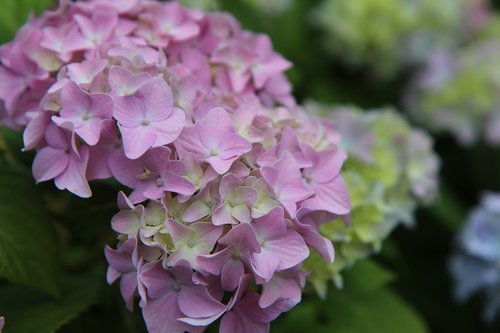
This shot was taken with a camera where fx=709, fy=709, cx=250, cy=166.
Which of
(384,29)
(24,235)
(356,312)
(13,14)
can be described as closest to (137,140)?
(24,235)

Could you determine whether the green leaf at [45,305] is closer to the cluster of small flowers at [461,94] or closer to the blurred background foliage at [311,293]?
the blurred background foliage at [311,293]

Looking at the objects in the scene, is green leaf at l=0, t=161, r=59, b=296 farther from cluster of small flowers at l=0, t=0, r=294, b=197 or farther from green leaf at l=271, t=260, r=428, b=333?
green leaf at l=271, t=260, r=428, b=333

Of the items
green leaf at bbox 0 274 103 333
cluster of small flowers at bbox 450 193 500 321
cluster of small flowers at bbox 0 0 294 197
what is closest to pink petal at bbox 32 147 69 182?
cluster of small flowers at bbox 0 0 294 197

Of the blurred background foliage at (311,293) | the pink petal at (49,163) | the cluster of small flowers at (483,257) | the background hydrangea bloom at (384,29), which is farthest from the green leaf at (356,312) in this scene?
the background hydrangea bloom at (384,29)

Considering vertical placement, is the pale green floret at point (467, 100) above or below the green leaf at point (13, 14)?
below

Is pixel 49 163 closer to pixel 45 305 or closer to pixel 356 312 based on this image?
pixel 45 305

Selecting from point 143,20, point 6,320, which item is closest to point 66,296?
point 6,320

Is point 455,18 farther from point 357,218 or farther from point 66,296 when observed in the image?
point 66,296

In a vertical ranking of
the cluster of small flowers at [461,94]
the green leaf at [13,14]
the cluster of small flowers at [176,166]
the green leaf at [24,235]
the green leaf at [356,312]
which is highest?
the cluster of small flowers at [176,166]
